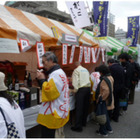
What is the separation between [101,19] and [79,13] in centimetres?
103

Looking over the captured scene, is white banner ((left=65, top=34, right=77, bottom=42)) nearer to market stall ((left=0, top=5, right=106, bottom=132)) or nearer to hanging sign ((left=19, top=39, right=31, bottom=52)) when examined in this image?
market stall ((left=0, top=5, right=106, bottom=132))

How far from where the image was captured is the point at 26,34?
2502mm

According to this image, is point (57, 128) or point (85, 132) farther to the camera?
point (85, 132)

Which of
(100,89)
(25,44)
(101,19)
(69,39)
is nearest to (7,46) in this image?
(25,44)

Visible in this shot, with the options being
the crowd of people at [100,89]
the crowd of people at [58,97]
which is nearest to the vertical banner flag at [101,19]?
the crowd of people at [58,97]

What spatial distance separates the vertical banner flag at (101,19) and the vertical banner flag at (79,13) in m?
0.64

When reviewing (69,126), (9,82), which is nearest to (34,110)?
(9,82)

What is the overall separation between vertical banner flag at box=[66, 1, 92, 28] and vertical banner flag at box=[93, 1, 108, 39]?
0.64 meters

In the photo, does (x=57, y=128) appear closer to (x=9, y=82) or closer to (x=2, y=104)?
(x=2, y=104)

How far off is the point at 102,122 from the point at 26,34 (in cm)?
230

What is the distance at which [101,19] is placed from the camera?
4945 millimetres

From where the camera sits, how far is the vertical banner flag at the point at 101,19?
4.84 m

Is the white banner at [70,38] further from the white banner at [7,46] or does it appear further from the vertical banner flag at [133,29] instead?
the vertical banner flag at [133,29]

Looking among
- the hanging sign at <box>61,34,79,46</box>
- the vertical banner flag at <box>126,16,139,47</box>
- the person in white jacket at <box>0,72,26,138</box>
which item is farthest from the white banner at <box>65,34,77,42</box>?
the vertical banner flag at <box>126,16,139,47</box>
